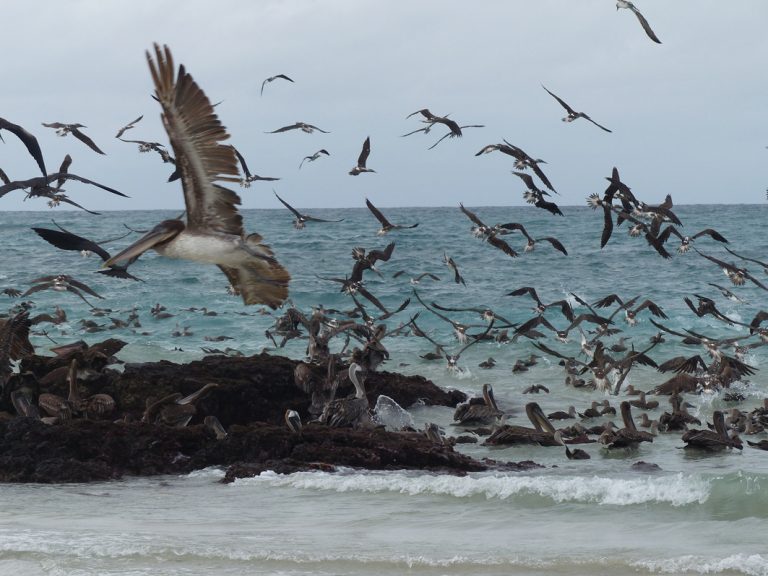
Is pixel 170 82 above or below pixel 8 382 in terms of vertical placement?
above

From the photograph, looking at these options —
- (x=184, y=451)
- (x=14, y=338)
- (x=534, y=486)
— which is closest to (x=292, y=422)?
(x=184, y=451)

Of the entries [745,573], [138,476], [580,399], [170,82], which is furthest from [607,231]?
[170,82]

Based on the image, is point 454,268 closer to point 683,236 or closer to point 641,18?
point 683,236

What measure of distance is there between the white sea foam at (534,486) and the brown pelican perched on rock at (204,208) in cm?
331

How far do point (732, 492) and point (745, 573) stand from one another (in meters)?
2.85

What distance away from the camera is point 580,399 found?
63.9 ft

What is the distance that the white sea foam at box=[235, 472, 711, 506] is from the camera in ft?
38.2

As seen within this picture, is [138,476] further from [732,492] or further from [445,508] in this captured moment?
[732,492]

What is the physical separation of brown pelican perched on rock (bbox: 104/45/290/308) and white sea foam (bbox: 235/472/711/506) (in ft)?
10.9

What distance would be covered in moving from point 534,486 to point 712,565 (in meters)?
2.98

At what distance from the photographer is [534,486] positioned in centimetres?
1186

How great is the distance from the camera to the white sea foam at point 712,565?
29.3 feet

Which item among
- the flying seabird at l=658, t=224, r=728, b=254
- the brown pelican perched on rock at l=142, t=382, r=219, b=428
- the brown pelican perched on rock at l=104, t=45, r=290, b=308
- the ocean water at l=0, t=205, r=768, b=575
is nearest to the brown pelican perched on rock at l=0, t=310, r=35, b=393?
the brown pelican perched on rock at l=142, t=382, r=219, b=428

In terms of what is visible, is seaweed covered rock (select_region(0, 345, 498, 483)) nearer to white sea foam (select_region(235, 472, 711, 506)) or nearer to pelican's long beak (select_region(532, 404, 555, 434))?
white sea foam (select_region(235, 472, 711, 506))
